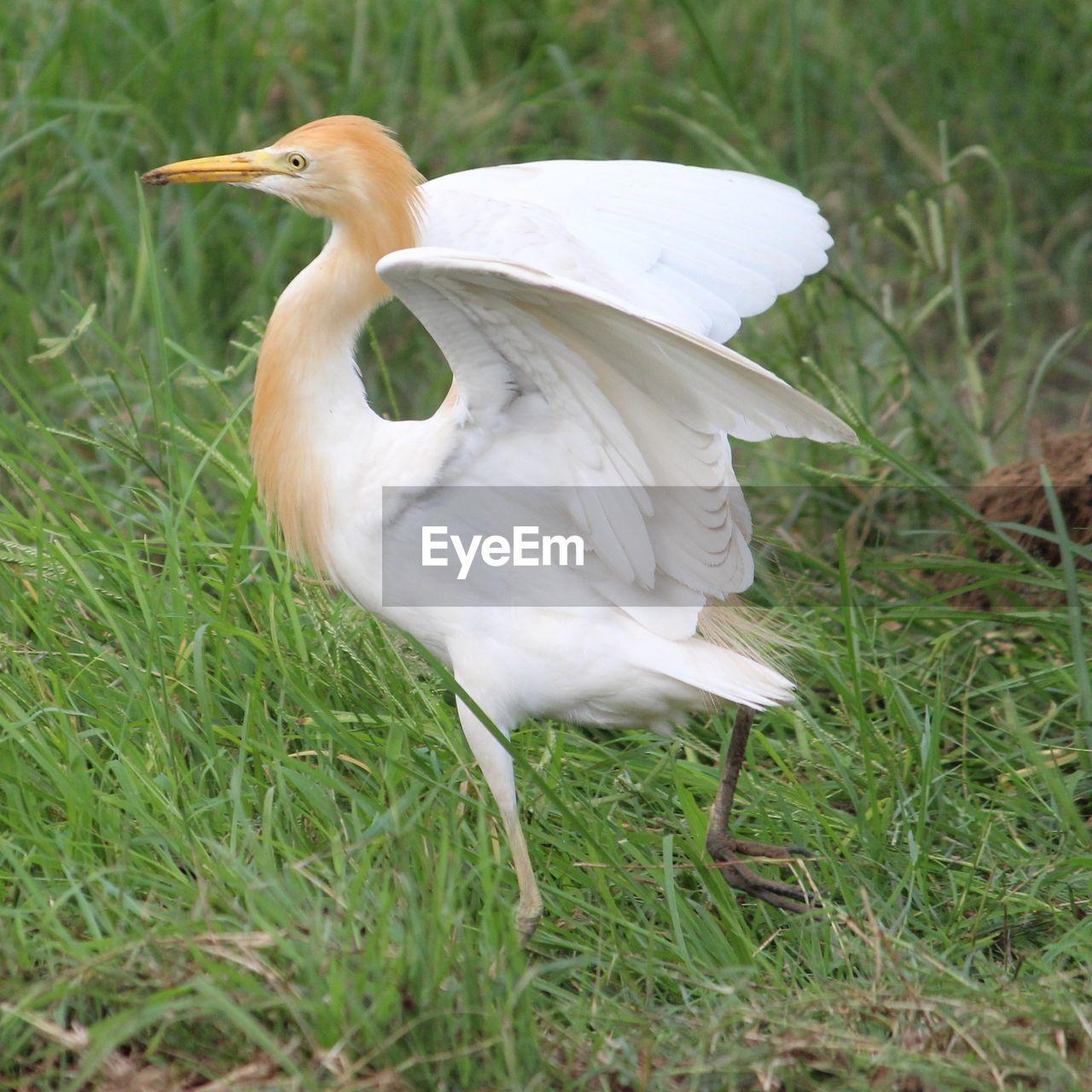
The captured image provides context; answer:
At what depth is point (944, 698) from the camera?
323 centimetres

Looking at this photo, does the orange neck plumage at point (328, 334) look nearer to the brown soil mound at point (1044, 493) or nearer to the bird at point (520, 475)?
the bird at point (520, 475)

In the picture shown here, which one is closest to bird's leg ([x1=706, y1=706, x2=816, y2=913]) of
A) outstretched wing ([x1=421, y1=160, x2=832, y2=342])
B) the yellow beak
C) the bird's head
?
outstretched wing ([x1=421, y1=160, x2=832, y2=342])

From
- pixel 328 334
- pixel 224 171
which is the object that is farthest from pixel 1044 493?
pixel 224 171

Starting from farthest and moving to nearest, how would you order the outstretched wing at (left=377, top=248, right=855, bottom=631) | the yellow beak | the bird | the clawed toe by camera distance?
the clawed toe
the yellow beak
the bird
the outstretched wing at (left=377, top=248, right=855, bottom=631)

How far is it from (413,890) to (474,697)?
52 cm

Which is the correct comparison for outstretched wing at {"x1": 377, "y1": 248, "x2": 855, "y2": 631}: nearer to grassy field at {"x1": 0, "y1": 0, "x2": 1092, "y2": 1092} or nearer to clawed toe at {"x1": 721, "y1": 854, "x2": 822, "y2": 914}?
grassy field at {"x1": 0, "y1": 0, "x2": 1092, "y2": 1092}

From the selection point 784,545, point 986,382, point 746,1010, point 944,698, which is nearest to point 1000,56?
point 986,382

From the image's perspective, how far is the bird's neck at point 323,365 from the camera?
2613mm

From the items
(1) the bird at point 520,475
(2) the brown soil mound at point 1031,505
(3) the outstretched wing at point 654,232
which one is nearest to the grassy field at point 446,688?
(2) the brown soil mound at point 1031,505

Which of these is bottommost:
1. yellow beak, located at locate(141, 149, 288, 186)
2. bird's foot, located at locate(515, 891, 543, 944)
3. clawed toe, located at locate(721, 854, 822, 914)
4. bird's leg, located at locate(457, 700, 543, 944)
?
clawed toe, located at locate(721, 854, 822, 914)

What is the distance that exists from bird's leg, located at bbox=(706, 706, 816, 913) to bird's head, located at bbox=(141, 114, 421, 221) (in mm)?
1174

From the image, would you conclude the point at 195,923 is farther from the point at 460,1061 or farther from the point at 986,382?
the point at 986,382

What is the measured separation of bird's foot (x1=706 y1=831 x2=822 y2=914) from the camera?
2768 millimetres

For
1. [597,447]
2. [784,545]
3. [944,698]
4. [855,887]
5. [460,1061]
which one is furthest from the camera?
[784,545]
